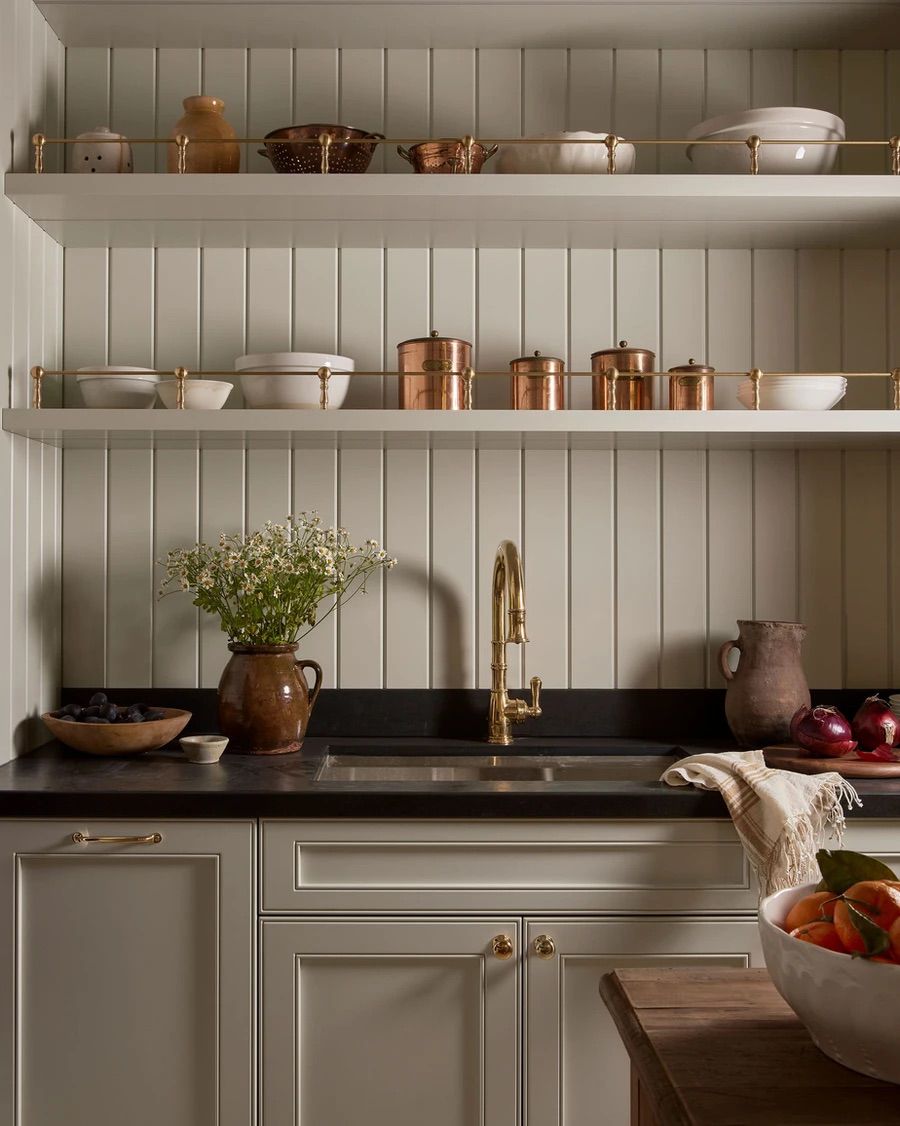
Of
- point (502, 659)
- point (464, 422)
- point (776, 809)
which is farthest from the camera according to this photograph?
point (502, 659)

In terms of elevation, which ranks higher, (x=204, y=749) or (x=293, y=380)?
(x=293, y=380)

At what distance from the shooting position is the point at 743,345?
2344 mm

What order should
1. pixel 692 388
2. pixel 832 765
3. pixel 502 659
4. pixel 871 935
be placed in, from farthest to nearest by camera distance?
1. pixel 502 659
2. pixel 692 388
3. pixel 832 765
4. pixel 871 935

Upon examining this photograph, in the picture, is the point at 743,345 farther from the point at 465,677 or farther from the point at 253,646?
the point at 253,646

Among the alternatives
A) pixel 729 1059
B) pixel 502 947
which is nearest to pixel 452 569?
pixel 502 947

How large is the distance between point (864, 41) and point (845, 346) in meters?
0.68

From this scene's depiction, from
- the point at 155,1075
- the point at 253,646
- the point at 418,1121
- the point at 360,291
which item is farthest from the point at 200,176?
the point at 418,1121

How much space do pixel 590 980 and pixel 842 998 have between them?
1.05 m

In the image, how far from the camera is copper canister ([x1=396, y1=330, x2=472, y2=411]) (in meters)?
2.10

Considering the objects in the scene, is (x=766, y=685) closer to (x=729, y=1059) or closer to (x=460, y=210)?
(x=460, y=210)

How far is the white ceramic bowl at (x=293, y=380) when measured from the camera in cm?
211

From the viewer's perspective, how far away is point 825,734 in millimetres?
1915

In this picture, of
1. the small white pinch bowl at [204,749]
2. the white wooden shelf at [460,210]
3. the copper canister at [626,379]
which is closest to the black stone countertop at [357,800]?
the small white pinch bowl at [204,749]

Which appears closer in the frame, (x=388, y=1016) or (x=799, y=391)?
(x=388, y=1016)
